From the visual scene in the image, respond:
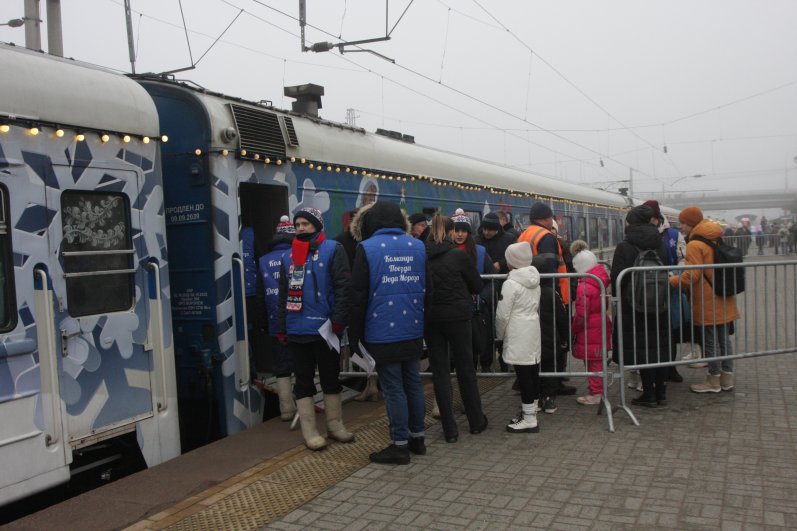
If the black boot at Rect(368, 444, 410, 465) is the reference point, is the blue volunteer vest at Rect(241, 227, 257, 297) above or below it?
above

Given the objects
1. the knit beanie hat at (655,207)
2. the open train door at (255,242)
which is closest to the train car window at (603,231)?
the knit beanie hat at (655,207)

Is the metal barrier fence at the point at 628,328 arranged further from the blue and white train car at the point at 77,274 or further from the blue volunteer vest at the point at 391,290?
the blue and white train car at the point at 77,274

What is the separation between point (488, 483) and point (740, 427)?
2.35 metres

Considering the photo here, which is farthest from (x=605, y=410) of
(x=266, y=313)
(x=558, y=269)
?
(x=266, y=313)

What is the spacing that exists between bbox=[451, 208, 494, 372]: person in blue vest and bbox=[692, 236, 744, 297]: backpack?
2026 millimetres

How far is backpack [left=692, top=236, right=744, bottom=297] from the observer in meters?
6.53

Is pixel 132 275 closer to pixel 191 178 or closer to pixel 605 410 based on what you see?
pixel 191 178

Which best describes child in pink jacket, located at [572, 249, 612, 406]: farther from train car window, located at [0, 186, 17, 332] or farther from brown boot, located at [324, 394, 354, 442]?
train car window, located at [0, 186, 17, 332]

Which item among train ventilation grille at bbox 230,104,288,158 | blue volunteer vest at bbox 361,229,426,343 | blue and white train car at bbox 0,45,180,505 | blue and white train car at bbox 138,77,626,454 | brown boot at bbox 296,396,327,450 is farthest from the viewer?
train ventilation grille at bbox 230,104,288,158

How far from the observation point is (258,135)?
630 cm

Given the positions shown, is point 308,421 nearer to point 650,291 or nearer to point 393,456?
point 393,456

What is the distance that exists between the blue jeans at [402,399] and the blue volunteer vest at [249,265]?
182cm

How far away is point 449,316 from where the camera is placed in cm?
541

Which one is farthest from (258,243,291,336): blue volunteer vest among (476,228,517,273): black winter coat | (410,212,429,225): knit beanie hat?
(476,228,517,273): black winter coat
